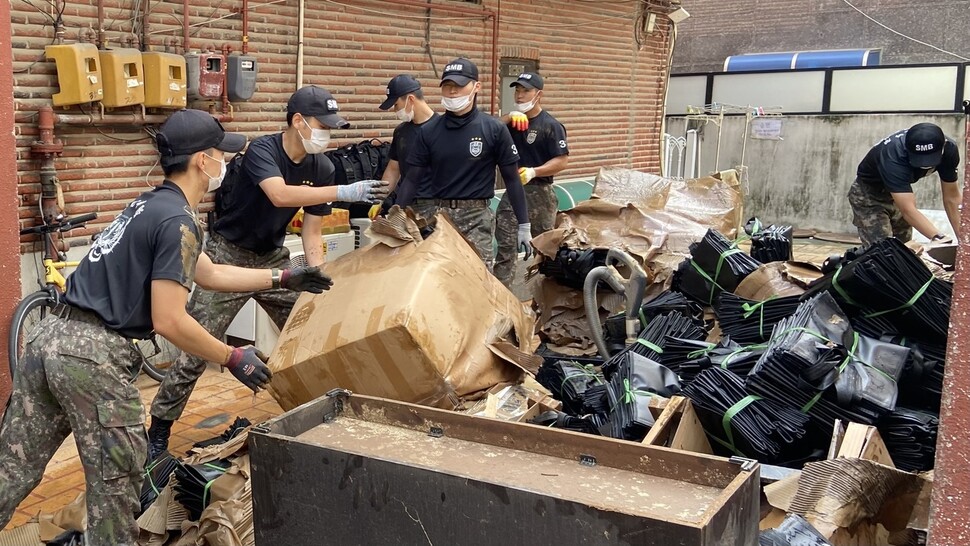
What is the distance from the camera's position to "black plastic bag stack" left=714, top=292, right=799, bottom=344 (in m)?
4.34

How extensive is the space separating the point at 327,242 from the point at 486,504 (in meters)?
4.81

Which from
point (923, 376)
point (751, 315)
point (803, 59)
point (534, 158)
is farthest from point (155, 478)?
point (803, 59)

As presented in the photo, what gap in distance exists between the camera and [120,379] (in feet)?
9.69

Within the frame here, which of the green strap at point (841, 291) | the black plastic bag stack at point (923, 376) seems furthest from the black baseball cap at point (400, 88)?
the black plastic bag stack at point (923, 376)

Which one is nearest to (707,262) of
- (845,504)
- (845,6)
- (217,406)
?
(845,504)

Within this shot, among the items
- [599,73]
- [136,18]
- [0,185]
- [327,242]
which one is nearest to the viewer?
[0,185]

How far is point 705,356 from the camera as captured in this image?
13.1 ft

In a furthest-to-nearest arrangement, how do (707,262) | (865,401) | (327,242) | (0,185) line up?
(327,242) < (707,262) < (0,185) < (865,401)

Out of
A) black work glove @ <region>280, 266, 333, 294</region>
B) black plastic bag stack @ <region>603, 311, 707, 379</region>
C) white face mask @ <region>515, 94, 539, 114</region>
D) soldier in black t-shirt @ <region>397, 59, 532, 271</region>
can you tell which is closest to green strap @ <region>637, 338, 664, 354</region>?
black plastic bag stack @ <region>603, 311, 707, 379</region>

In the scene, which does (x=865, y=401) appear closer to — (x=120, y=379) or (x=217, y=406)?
(x=120, y=379)

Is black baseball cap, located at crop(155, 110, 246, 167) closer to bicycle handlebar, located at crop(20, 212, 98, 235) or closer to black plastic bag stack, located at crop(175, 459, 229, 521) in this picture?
black plastic bag stack, located at crop(175, 459, 229, 521)

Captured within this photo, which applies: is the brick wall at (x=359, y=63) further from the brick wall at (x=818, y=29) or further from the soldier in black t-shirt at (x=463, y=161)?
the brick wall at (x=818, y=29)

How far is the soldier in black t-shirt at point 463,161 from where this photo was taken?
5723mm

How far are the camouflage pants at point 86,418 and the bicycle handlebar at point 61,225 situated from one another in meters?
2.76
